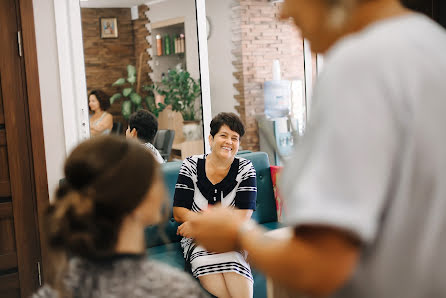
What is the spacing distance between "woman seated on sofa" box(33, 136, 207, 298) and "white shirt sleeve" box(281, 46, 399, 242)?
499 millimetres

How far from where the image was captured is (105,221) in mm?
1031

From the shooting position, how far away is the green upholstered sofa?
2854 millimetres

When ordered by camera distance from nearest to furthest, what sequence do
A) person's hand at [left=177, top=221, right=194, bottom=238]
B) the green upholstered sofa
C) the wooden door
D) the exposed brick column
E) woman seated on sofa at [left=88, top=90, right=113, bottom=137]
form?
person's hand at [left=177, top=221, right=194, bottom=238] < the green upholstered sofa < the wooden door < woman seated on sofa at [left=88, top=90, right=113, bottom=137] < the exposed brick column

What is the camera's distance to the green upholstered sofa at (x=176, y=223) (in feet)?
9.36

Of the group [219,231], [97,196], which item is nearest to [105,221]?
[97,196]

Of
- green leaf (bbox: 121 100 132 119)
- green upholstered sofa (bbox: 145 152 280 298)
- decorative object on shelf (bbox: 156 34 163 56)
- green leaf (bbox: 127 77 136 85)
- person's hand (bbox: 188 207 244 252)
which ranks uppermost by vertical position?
decorative object on shelf (bbox: 156 34 163 56)

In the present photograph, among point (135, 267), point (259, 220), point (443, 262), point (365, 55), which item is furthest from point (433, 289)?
point (259, 220)

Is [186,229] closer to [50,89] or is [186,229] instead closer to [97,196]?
[50,89]

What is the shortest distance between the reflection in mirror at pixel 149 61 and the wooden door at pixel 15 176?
415 centimetres

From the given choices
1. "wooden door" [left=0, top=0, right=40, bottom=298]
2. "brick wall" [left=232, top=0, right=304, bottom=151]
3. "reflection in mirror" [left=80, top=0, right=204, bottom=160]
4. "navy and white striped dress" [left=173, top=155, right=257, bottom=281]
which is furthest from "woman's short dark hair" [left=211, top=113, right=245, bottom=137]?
"brick wall" [left=232, top=0, right=304, bottom=151]

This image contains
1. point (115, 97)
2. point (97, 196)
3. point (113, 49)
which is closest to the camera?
point (97, 196)

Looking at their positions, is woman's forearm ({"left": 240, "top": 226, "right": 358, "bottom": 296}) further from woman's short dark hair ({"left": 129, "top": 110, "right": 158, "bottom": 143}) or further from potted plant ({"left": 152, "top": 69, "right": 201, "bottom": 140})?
potted plant ({"left": 152, "top": 69, "right": 201, "bottom": 140})

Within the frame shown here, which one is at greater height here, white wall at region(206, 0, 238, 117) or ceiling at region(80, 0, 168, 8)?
ceiling at region(80, 0, 168, 8)

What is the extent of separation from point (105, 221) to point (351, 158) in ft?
1.98
